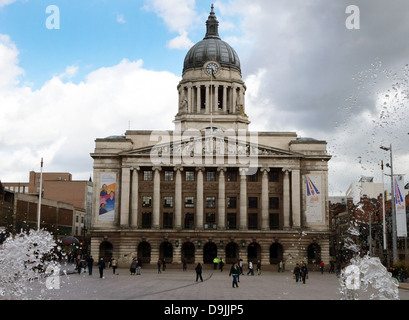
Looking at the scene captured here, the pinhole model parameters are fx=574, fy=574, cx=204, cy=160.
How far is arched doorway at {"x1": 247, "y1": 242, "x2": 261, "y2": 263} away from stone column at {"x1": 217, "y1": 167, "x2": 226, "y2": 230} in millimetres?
4884

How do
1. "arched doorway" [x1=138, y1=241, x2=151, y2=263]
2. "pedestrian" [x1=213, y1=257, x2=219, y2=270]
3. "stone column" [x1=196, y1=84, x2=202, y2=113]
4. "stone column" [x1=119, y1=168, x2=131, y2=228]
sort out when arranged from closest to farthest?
"pedestrian" [x1=213, y1=257, x2=219, y2=270] → "arched doorway" [x1=138, y1=241, x2=151, y2=263] → "stone column" [x1=119, y1=168, x2=131, y2=228] → "stone column" [x1=196, y1=84, x2=202, y2=113]

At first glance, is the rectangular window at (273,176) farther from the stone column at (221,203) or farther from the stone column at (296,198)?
the stone column at (221,203)

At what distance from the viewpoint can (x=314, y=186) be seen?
83.2 metres

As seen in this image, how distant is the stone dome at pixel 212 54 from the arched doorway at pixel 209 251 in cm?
3647

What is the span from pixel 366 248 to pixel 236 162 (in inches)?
1656

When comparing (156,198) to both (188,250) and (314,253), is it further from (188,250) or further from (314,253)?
(314,253)

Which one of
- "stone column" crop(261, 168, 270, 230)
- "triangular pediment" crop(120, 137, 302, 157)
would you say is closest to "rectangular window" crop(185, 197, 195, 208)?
"triangular pediment" crop(120, 137, 302, 157)

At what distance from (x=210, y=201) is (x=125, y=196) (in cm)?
1232

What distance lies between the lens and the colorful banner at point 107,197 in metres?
82.6

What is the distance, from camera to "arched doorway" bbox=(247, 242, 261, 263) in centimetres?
8144

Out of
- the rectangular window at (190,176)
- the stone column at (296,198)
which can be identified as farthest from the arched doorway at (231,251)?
the rectangular window at (190,176)

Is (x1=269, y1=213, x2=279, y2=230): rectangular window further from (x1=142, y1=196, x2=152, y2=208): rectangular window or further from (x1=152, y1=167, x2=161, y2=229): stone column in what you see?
(x1=142, y1=196, x2=152, y2=208): rectangular window
